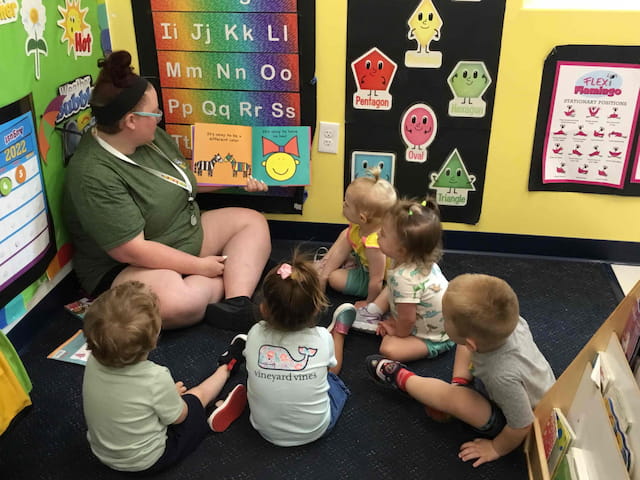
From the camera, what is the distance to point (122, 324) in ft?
4.50

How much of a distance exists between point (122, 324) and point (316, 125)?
4.48ft

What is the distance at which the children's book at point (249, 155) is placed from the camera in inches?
97.1

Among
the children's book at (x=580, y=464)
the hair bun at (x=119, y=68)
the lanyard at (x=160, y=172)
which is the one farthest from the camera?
the lanyard at (x=160, y=172)

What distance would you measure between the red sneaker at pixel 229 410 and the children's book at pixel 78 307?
0.77 meters

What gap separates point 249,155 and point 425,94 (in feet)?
2.50

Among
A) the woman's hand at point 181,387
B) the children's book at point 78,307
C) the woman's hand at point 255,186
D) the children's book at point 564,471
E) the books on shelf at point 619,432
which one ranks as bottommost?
the woman's hand at point 181,387

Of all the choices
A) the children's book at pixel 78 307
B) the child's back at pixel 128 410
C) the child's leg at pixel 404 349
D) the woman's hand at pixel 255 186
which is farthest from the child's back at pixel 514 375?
the children's book at pixel 78 307

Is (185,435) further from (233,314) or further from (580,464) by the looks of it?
(580,464)

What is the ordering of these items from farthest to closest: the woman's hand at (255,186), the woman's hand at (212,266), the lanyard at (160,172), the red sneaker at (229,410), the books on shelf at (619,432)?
the woman's hand at (255,186)
the woman's hand at (212,266)
the lanyard at (160,172)
the red sneaker at (229,410)
the books on shelf at (619,432)

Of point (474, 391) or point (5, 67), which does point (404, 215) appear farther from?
point (5, 67)

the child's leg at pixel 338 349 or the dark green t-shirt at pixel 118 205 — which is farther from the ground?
the dark green t-shirt at pixel 118 205

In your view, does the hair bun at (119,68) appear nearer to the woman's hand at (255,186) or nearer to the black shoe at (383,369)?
the woman's hand at (255,186)

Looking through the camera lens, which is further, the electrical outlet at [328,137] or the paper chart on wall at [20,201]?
the electrical outlet at [328,137]

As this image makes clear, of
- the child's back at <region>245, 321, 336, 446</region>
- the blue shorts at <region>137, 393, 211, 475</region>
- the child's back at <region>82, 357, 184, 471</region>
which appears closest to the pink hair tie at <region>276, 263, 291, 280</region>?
the child's back at <region>245, 321, 336, 446</region>
